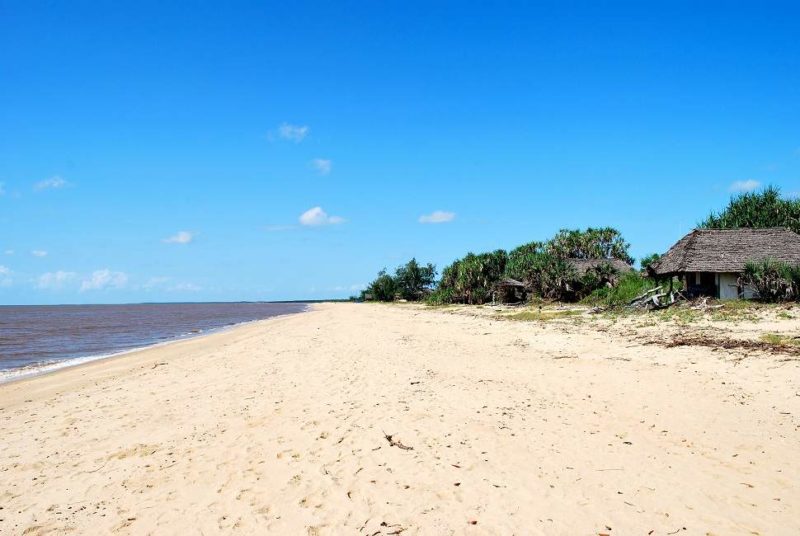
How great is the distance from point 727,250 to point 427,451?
1142 inches

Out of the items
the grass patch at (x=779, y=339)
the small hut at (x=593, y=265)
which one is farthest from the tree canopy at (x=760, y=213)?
the grass patch at (x=779, y=339)

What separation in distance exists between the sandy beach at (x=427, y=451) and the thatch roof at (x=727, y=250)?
18522mm

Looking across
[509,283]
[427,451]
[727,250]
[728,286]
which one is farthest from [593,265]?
[427,451]

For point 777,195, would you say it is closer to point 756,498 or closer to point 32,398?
point 756,498

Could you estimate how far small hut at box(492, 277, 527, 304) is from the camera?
43844 mm

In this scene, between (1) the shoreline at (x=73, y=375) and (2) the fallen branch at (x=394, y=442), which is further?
(1) the shoreline at (x=73, y=375)

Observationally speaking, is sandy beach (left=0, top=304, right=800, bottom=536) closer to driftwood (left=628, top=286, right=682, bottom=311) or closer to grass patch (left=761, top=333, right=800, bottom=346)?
grass patch (left=761, top=333, right=800, bottom=346)

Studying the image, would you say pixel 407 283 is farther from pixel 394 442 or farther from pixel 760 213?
pixel 394 442

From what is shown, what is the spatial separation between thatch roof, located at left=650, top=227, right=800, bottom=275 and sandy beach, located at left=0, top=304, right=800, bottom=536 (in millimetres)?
18522

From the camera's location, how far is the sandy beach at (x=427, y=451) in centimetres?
457

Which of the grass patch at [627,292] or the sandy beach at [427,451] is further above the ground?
the grass patch at [627,292]

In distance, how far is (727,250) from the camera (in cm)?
2820

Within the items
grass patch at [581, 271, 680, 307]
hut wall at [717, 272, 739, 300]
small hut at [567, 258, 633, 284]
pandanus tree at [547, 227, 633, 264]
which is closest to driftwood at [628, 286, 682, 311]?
grass patch at [581, 271, 680, 307]

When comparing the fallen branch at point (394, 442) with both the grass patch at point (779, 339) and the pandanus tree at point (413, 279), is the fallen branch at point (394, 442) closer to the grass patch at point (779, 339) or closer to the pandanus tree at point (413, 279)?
the grass patch at point (779, 339)
